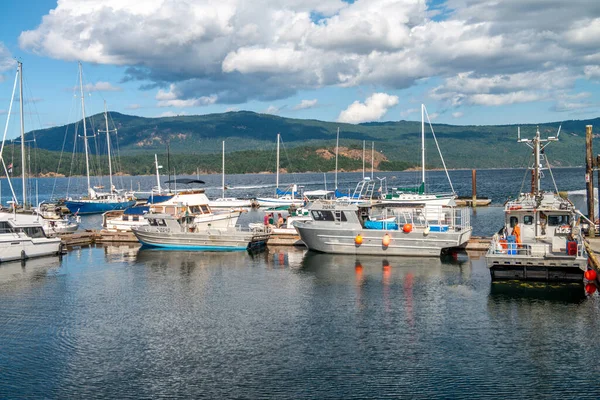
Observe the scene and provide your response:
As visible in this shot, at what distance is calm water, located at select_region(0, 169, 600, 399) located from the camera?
19703mm

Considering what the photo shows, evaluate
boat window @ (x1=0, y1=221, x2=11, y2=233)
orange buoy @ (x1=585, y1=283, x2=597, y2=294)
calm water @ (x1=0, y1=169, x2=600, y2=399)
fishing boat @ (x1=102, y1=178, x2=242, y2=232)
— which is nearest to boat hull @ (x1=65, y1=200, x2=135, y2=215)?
fishing boat @ (x1=102, y1=178, x2=242, y2=232)

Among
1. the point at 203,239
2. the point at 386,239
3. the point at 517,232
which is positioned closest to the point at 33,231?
the point at 203,239

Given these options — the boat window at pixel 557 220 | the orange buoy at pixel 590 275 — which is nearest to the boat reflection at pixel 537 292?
the orange buoy at pixel 590 275

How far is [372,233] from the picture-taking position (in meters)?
42.2

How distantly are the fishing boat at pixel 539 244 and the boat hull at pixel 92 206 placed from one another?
65.0 metres

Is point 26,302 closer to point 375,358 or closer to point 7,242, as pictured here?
point 7,242

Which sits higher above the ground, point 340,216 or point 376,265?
point 340,216

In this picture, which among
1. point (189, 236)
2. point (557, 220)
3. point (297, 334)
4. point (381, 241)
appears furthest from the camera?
point (189, 236)

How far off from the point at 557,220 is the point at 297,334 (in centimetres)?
1781

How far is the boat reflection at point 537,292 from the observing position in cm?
2941

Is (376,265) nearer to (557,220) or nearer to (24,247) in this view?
(557,220)

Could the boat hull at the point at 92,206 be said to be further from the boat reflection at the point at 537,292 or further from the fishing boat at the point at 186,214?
the boat reflection at the point at 537,292

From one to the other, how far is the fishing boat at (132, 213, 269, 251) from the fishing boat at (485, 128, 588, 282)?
1856 centimetres

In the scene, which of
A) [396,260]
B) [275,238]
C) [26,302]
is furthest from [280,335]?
[275,238]
